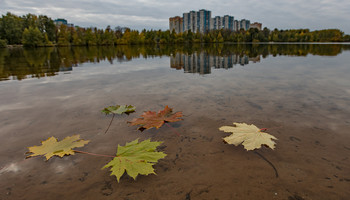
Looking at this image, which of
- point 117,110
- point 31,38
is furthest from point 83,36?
point 117,110

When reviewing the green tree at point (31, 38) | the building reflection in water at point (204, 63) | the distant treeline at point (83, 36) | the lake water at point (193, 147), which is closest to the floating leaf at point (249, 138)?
the lake water at point (193, 147)

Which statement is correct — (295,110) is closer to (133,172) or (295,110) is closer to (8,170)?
(133,172)

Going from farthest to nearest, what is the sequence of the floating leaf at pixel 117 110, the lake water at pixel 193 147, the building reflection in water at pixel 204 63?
the building reflection in water at pixel 204 63
the floating leaf at pixel 117 110
the lake water at pixel 193 147

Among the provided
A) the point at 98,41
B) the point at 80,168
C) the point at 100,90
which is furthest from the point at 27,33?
the point at 80,168

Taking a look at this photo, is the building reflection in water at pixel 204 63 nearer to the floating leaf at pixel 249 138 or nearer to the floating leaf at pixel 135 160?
the floating leaf at pixel 249 138

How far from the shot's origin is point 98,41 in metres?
91.6

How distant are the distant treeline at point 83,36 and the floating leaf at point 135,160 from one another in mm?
80528

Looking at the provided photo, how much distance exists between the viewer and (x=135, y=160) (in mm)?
2543

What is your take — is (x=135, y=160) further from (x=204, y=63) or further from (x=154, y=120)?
(x=204, y=63)

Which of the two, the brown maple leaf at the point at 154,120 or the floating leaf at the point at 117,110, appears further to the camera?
the floating leaf at the point at 117,110

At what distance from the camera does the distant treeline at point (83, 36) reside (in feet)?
244

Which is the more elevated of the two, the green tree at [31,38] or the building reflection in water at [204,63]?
the green tree at [31,38]

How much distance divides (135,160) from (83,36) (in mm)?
106621

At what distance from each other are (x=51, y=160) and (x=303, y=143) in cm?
436
